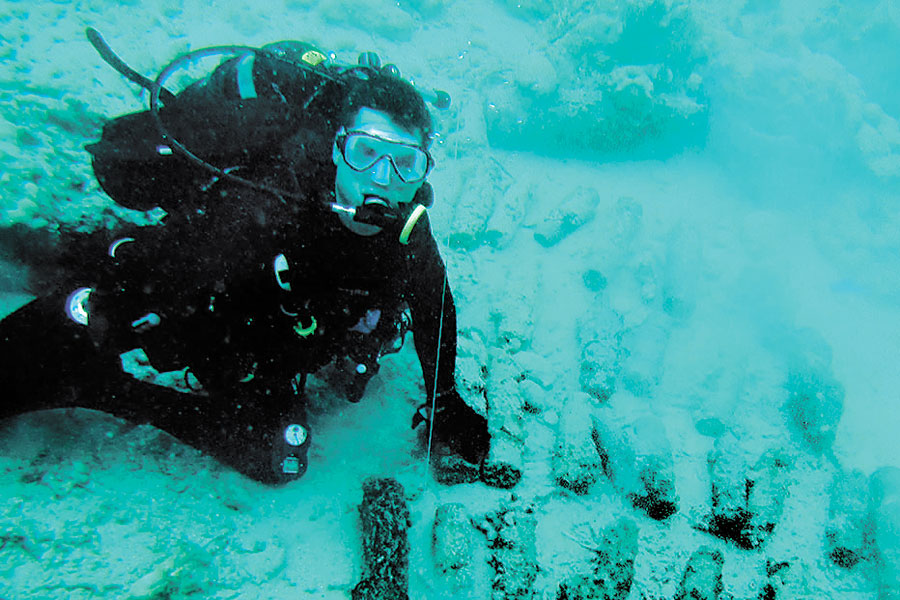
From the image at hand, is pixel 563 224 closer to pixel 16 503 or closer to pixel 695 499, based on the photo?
pixel 695 499

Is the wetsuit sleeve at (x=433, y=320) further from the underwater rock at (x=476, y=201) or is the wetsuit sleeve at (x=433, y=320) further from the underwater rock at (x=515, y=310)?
the underwater rock at (x=476, y=201)

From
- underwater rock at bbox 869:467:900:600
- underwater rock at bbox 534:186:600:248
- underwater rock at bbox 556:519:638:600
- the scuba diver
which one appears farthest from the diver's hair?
underwater rock at bbox 869:467:900:600

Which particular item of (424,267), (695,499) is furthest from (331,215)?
(695,499)

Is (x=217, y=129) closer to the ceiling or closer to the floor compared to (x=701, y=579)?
closer to the ceiling

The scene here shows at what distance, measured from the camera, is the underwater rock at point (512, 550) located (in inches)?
78.2

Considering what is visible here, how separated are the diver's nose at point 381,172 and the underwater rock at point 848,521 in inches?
142

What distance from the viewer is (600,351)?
362cm

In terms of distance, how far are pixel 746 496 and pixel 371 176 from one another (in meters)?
3.02

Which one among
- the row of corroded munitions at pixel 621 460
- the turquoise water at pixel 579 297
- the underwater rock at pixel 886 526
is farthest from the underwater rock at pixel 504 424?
the underwater rock at pixel 886 526

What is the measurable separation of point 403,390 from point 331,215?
155cm

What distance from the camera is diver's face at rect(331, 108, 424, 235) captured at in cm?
222

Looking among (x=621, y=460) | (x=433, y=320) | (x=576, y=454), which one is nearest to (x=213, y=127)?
(x=433, y=320)

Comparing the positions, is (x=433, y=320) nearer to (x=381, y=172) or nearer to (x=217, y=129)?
(x=381, y=172)

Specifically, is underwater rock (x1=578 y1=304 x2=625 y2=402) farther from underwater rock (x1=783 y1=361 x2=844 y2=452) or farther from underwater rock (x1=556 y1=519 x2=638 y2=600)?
underwater rock (x1=783 y1=361 x2=844 y2=452)
